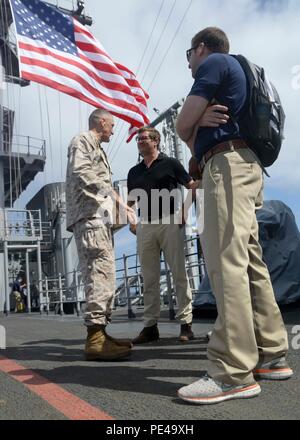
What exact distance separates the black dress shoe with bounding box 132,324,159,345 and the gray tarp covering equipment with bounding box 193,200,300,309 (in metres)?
2.09

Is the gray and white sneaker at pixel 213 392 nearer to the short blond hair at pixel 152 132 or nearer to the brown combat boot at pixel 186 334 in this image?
the brown combat boot at pixel 186 334

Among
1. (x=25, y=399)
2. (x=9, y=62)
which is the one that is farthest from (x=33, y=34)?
(x=9, y=62)

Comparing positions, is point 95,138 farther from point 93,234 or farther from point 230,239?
point 230,239

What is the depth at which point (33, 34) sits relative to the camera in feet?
20.8

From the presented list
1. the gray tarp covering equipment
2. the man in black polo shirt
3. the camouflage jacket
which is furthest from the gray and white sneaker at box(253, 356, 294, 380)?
the gray tarp covering equipment

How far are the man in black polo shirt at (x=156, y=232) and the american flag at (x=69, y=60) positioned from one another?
2.72 meters

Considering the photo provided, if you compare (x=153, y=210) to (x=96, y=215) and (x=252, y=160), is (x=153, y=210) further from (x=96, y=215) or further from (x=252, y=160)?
(x=252, y=160)

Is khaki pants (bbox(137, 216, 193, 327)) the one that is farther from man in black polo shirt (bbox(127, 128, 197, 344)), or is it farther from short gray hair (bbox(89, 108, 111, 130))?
short gray hair (bbox(89, 108, 111, 130))

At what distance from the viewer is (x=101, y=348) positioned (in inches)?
117

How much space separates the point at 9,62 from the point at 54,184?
7.33 m

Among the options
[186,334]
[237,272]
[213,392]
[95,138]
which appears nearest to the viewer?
[213,392]

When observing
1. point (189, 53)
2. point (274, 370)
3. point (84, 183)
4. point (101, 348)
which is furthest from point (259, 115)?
point (101, 348)

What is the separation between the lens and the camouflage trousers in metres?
2.98

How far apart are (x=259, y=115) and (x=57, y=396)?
1534mm
